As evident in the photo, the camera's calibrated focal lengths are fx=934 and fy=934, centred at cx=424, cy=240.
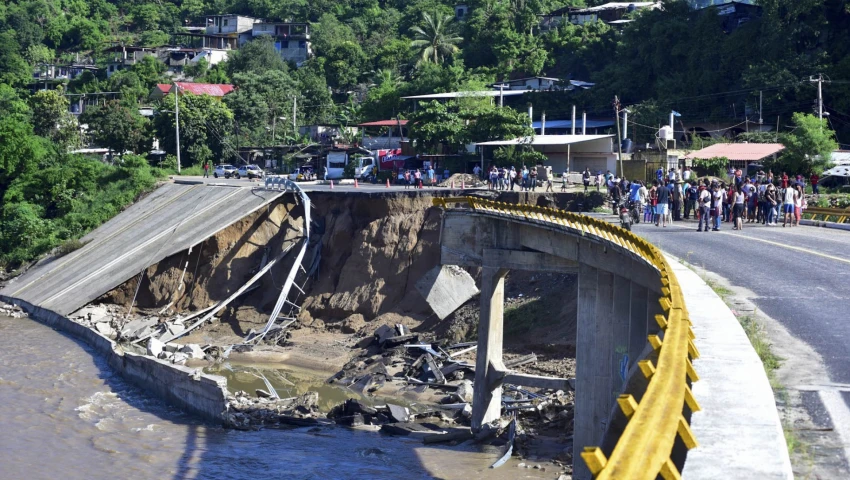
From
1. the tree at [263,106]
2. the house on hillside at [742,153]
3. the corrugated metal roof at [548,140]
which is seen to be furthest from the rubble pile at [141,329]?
the tree at [263,106]

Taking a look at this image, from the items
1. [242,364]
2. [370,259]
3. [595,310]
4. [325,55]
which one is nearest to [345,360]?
[242,364]

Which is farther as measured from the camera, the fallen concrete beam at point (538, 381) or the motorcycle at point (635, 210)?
the motorcycle at point (635, 210)

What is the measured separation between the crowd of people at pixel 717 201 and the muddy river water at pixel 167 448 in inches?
550

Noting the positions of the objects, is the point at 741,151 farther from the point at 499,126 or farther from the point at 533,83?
the point at 533,83

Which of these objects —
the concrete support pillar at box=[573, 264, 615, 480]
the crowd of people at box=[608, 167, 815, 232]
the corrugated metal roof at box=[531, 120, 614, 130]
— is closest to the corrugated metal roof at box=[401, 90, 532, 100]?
the corrugated metal roof at box=[531, 120, 614, 130]

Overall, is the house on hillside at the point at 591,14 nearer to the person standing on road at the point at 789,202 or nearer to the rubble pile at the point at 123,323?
the person standing on road at the point at 789,202

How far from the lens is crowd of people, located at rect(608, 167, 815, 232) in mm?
30500

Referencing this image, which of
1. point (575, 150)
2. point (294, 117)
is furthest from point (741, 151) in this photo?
point (294, 117)

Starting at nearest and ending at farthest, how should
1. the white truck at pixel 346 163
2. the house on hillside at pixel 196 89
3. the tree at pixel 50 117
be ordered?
1. the white truck at pixel 346 163
2. the tree at pixel 50 117
3. the house on hillside at pixel 196 89

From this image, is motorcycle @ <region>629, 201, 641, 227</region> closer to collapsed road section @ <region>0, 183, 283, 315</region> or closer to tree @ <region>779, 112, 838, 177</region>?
tree @ <region>779, 112, 838, 177</region>

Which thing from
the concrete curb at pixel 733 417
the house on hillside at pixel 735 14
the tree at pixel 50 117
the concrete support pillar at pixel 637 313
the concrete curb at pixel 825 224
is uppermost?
the house on hillside at pixel 735 14

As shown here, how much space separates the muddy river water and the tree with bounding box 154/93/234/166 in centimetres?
4360

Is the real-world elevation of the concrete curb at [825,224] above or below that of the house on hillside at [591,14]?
below

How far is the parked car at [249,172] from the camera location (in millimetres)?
63609
